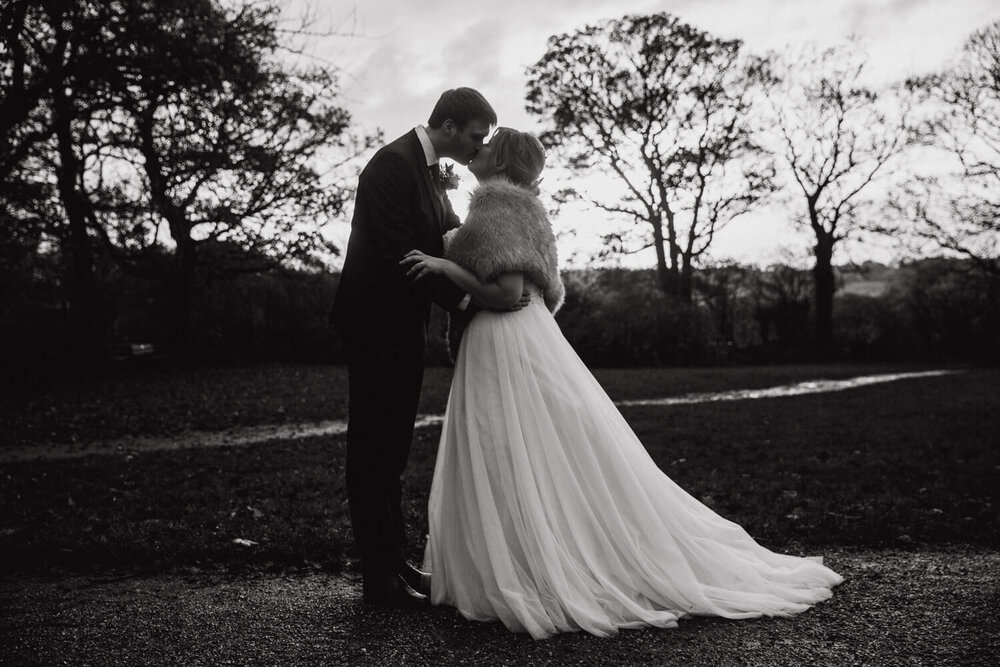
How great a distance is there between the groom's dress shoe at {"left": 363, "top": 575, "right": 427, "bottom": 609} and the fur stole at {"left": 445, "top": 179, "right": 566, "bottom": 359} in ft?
4.36

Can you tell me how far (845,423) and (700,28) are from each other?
21277mm

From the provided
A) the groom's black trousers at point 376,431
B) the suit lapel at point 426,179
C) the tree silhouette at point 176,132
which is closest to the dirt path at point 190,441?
the tree silhouette at point 176,132

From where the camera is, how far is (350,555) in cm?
433

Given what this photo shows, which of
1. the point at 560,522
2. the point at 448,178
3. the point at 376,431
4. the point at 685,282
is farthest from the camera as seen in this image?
the point at 685,282

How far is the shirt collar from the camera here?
3.65m

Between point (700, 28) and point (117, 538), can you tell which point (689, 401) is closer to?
point (117, 538)

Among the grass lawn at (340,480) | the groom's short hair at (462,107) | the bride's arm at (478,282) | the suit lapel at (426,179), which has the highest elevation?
the groom's short hair at (462,107)

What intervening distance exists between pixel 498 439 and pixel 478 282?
2.45 ft

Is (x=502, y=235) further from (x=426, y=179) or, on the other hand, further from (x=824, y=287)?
(x=824, y=287)

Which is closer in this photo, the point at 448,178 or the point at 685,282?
the point at 448,178

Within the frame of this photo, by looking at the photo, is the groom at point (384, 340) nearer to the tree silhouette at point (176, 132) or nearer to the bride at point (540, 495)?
the bride at point (540, 495)

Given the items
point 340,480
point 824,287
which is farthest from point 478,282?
point 824,287

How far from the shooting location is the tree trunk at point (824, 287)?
3100 centimetres

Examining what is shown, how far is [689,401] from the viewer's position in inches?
573
